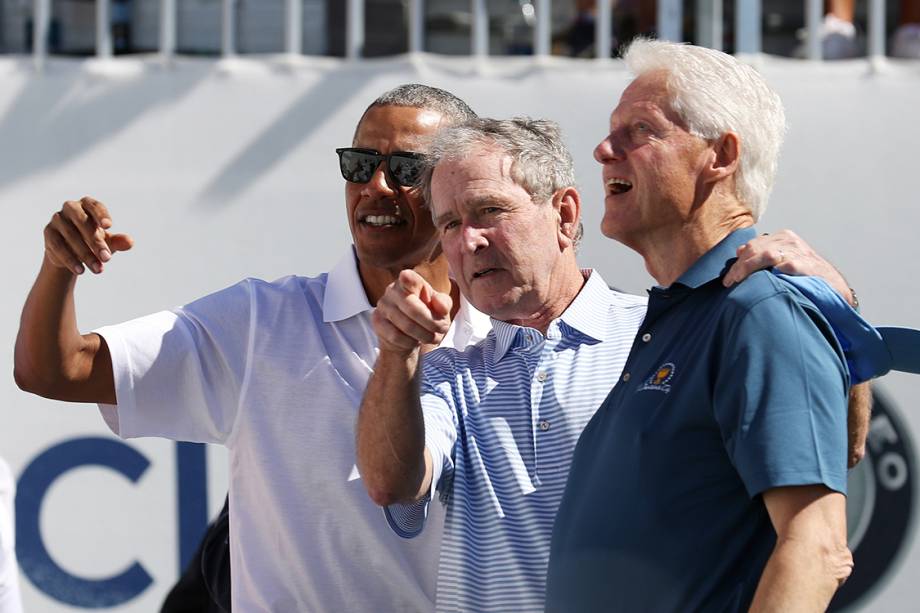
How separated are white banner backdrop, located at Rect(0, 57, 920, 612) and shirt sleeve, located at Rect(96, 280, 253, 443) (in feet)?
6.32

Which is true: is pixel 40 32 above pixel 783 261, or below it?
above

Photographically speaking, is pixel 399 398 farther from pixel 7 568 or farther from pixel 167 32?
pixel 167 32

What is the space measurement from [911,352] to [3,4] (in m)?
4.18

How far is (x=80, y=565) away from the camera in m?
4.16

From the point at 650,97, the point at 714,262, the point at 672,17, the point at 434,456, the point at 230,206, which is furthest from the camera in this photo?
the point at 672,17

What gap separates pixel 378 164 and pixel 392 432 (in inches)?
27.3

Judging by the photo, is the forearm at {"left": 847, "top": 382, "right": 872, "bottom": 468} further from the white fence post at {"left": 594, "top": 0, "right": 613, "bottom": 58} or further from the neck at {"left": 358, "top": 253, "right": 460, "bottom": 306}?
the white fence post at {"left": 594, "top": 0, "right": 613, "bottom": 58}

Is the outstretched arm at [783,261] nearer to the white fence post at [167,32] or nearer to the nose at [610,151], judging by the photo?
the nose at [610,151]

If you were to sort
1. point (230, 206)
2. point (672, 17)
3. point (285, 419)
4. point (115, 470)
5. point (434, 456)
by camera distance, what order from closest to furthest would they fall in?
point (434, 456)
point (285, 419)
point (115, 470)
point (230, 206)
point (672, 17)

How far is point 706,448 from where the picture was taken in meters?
1.54

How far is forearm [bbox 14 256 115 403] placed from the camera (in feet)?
6.99

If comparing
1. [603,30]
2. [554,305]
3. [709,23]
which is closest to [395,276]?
[554,305]

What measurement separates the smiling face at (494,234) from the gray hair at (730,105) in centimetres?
35

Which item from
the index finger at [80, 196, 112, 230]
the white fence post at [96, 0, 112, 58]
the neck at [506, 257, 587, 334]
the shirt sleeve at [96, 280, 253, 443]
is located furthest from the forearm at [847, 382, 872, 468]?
the white fence post at [96, 0, 112, 58]
